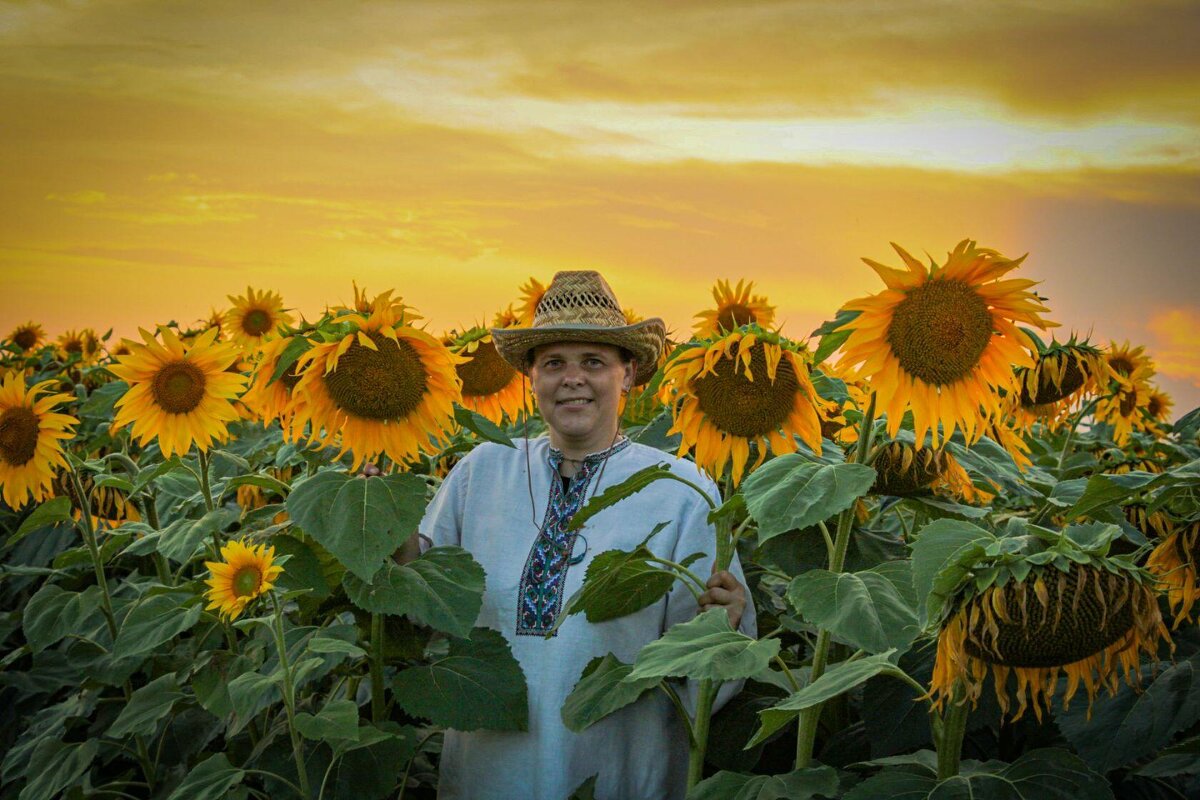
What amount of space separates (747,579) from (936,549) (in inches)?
60.4

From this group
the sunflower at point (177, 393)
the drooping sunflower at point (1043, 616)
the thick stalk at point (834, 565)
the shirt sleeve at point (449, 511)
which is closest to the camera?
the drooping sunflower at point (1043, 616)

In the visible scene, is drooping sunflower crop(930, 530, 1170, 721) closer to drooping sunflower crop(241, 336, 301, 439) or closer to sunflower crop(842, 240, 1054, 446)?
sunflower crop(842, 240, 1054, 446)

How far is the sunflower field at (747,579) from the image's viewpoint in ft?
7.10

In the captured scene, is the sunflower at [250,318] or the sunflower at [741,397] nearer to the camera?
the sunflower at [741,397]

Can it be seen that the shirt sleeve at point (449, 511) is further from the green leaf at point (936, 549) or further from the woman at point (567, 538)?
the green leaf at point (936, 549)

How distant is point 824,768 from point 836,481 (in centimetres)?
60

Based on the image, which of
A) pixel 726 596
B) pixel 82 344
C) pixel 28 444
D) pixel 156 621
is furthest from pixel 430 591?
pixel 82 344

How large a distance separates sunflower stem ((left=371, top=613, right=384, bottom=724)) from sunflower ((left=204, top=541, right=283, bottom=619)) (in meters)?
0.33

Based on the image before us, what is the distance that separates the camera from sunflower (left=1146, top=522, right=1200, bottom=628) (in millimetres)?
2195

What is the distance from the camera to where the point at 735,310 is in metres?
4.81

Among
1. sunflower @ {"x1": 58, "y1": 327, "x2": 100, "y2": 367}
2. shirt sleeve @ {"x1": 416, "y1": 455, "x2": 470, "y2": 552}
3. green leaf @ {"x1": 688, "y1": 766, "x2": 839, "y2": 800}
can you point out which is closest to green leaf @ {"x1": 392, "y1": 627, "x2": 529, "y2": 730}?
shirt sleeve @ {"x1": 416, "y1": 455, "x2": 470, "y2": 552}

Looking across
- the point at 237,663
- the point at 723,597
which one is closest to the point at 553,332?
the point at 723,597

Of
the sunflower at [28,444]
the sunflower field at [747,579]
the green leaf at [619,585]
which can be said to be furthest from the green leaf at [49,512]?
the green leaf at [619,585]

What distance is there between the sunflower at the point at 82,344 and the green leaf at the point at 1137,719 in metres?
7.51
